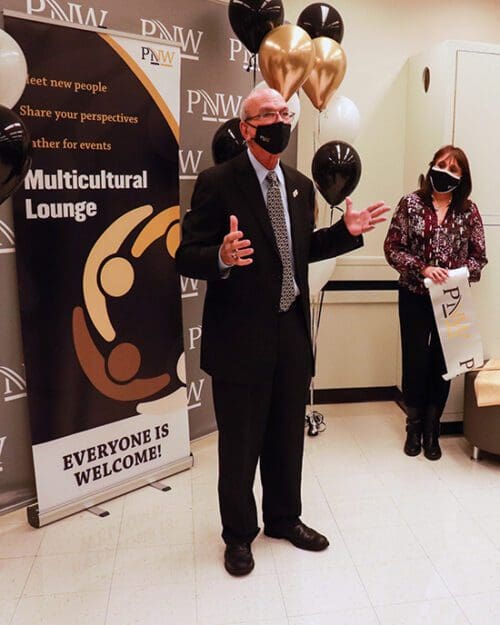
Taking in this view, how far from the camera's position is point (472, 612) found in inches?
84.1

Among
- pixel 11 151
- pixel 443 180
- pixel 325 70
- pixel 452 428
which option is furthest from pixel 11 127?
pixel 452 428

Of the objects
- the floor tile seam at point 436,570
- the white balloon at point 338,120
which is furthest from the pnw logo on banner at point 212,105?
the floor tile seam at point 436,570

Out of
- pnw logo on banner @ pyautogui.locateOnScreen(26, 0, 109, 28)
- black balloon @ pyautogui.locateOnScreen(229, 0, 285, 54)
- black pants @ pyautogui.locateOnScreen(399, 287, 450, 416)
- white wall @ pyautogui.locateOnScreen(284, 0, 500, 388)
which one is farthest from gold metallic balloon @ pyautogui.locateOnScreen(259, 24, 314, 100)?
black pants @ pyautogui.locateOnScreen(399, 287, 450, 416)

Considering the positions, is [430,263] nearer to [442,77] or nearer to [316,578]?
[442,77]

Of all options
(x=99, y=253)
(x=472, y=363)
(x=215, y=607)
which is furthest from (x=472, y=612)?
(x=99, y=253)

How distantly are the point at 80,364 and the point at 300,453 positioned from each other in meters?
1.01

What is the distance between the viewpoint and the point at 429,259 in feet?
10.6

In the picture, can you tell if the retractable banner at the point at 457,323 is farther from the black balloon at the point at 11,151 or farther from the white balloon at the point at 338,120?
the black balloon at the point at 11,151

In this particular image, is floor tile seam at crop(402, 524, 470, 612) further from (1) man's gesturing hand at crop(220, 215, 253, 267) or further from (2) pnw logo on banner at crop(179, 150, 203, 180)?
(2) pnw logo on banner at crop(179, 150, 203, 180)

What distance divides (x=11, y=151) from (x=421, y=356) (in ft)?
7.42

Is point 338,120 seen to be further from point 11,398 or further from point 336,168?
point 11,398

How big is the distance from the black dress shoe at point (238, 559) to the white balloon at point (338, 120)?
2000mm

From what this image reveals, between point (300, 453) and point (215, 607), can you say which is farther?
point (300, 453)

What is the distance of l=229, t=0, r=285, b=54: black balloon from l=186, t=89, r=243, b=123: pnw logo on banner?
348mm
